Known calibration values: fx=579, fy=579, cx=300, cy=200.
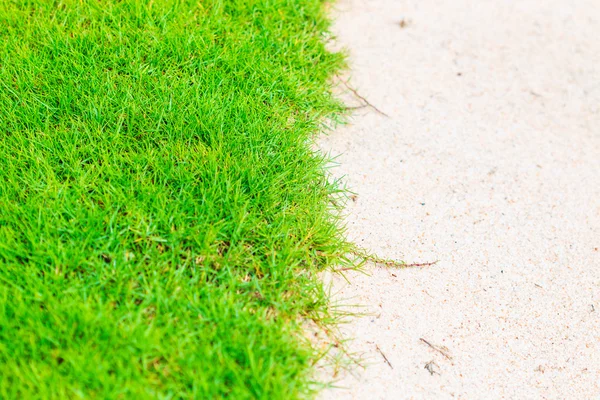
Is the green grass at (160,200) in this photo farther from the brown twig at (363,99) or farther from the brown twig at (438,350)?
the brown twig at (438,350)

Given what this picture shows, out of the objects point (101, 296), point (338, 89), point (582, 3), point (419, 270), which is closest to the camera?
point (101, 296)

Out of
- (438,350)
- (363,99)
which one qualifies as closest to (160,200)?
(438,350)

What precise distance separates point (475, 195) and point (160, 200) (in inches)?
60.4

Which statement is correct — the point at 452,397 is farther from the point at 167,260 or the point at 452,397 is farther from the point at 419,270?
the point at 167,260

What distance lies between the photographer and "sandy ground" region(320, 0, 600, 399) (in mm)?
2254

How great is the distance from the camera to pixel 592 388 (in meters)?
2.23

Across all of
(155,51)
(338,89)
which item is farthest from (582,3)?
(155,51)

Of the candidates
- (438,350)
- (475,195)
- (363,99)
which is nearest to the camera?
(438,350)

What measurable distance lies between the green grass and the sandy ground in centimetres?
27

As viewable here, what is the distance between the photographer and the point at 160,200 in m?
2.34

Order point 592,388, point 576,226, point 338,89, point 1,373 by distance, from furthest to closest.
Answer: point 338,89 → point 576,226 → point 592,388 → point 1,373

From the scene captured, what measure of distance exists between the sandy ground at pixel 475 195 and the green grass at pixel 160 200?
0.87 ft

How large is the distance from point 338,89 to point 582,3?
2167mm

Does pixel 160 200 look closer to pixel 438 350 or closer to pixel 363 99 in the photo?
pixel 438 350
